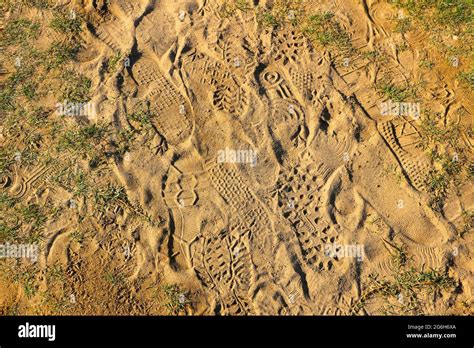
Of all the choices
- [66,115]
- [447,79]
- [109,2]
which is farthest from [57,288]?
[447,79]

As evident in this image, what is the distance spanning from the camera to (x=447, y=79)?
5.05 m

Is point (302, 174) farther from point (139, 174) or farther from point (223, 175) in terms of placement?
point (139, 174)

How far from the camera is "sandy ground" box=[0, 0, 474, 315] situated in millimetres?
4457

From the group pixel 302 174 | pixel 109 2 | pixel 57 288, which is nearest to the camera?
pixel 57 288

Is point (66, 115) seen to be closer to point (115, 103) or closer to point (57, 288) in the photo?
point (115, 103)

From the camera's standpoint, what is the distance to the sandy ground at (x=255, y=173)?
4.46 m

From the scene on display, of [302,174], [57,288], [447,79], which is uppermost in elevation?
[447,79]

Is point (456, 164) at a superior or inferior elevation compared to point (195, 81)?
inferior

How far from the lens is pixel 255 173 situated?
4656 millimetres

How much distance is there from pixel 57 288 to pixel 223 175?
1.90 metres

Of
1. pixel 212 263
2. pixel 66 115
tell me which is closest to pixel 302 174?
pixel 212 263

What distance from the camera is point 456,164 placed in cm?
483

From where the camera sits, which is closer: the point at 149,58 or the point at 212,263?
the point at 212,263

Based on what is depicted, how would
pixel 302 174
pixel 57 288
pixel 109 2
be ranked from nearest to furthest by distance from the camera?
pixel 57 288 → pixel 302 174 → pixel 109 2
